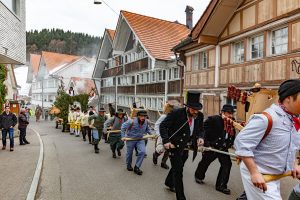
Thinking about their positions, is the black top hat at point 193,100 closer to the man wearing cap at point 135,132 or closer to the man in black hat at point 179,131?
the man in black hat at point 179,131

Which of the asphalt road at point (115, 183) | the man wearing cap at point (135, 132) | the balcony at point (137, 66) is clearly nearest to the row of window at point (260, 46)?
the asphalt road at point (115, 183)

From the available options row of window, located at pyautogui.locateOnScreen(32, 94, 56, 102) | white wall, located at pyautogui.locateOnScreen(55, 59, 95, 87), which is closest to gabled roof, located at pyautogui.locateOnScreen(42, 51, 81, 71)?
white wall, located at pyautogui.locateOnScreen(55, 59, 95, 87)

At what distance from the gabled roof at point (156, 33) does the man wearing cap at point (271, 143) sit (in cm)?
2285

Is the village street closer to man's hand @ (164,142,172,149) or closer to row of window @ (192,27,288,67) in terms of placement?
man's hand @ (164,142,172,149)

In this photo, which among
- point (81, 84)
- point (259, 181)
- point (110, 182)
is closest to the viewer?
point (259, 181)

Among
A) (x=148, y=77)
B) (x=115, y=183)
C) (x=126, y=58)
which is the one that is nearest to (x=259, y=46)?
(x=115, y=183)

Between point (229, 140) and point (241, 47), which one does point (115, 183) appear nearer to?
point (229, 140)

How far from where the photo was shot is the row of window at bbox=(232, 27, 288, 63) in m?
13.0

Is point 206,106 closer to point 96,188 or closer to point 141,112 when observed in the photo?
point 141,112

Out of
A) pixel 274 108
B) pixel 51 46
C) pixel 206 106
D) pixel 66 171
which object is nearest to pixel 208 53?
pixel 206 106

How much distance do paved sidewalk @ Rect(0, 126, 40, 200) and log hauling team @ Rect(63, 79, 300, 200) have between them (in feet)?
8.77

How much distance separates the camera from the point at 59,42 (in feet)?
395

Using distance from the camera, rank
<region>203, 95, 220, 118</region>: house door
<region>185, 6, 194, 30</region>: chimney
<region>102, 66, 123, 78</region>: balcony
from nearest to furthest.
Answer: <region>203, 95, 220, 118</region>: house door, <region>185, 6, 194, 30</region>: chimney, <region>102, 66, 123, 78</region>: balcony

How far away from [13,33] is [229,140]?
368 inches
